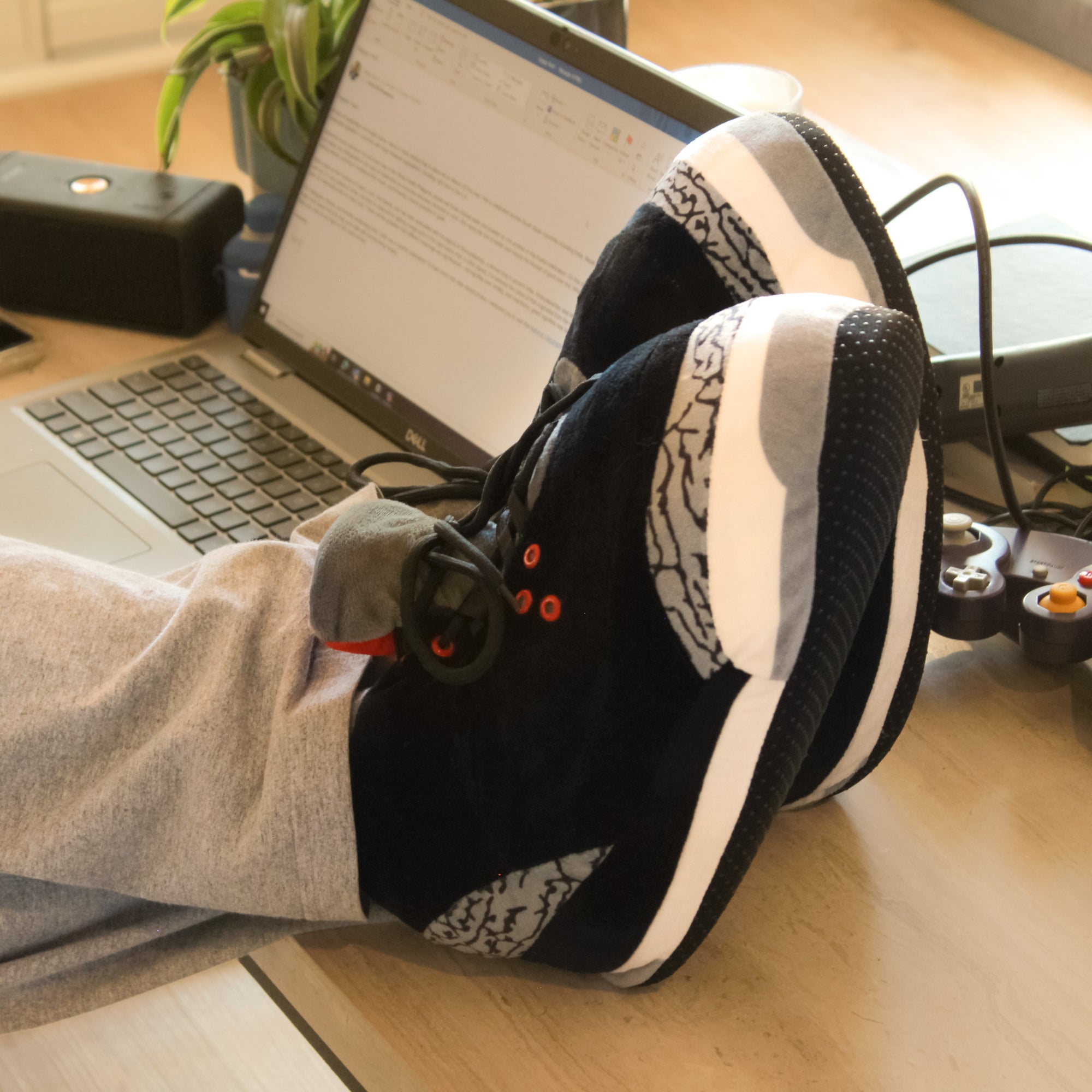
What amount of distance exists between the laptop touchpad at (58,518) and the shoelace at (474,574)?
0.31 metres

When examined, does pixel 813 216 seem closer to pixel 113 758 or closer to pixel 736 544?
pixel 736 544

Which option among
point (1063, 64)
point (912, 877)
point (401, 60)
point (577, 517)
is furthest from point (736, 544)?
point (1063, 64)

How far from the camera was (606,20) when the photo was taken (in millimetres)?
900

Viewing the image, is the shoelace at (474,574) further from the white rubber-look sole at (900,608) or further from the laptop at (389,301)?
the laptop at (389,301)

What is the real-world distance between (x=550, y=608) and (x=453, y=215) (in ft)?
1.33

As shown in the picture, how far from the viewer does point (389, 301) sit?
765mm

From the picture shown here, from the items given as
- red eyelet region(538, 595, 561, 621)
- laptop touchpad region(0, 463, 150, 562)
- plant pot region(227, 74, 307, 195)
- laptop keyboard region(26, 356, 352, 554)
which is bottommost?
laptop touchpad region(0, 463, 150, 562)

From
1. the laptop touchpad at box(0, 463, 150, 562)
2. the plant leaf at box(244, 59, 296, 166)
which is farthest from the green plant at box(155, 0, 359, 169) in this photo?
the laptop touchpad at box(0, 463, 150, 562)

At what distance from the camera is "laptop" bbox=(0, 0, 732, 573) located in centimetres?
66

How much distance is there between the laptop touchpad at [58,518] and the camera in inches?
26.6

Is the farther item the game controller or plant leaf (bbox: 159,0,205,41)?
plant leaf (bbox: 159,0,205,41)

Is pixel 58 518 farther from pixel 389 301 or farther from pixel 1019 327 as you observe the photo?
pixel 1019 327

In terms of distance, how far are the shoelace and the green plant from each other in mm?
473

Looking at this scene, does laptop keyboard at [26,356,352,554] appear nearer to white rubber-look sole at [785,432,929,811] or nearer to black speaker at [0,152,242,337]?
black speaker at [0,152,242,337]
